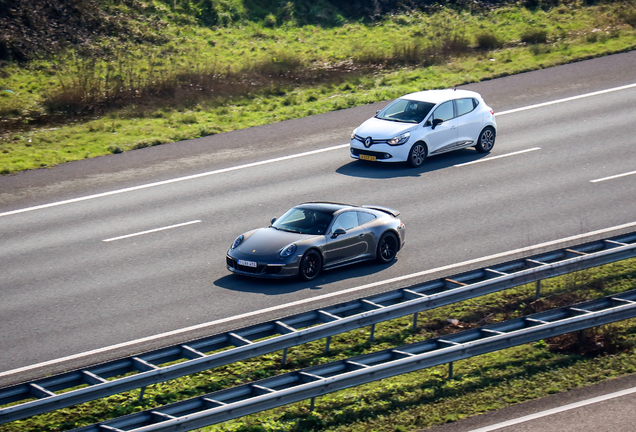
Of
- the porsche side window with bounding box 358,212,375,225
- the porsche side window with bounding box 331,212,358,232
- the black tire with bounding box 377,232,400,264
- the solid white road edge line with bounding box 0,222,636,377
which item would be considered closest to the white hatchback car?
the porsche side window with bounding box 358,212,375,225

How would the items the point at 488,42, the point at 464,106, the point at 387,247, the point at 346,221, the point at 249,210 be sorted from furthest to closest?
1. the point at 488,42
2. the point at 464,106
3. the point at 249,210
4. the point at 387,247
5. the point at 346,221

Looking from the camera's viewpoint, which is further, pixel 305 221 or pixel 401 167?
pixel 401 167

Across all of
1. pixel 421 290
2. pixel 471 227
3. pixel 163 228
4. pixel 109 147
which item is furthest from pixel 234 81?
pixel 421 290

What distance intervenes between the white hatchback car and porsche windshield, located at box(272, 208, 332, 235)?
6.26 metres

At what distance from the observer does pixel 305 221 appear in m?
16.0

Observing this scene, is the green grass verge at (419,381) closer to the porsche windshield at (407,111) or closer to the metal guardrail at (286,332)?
the metal guardrail at (286,332)

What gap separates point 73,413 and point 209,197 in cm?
1026

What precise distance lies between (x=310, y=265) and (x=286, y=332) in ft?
13.0

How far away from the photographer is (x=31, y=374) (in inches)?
468

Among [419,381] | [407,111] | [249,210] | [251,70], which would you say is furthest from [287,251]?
[251,70]

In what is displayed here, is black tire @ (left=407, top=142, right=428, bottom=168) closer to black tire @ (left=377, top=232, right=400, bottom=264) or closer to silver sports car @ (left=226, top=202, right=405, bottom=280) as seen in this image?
silver sports car @ (left=226, top=202, right=405, bottom=280)

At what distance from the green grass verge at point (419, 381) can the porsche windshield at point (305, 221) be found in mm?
3020

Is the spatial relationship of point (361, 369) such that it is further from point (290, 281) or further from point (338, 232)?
point (338, 232)

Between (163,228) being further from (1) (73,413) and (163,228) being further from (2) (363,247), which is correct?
(1) (73,413)
